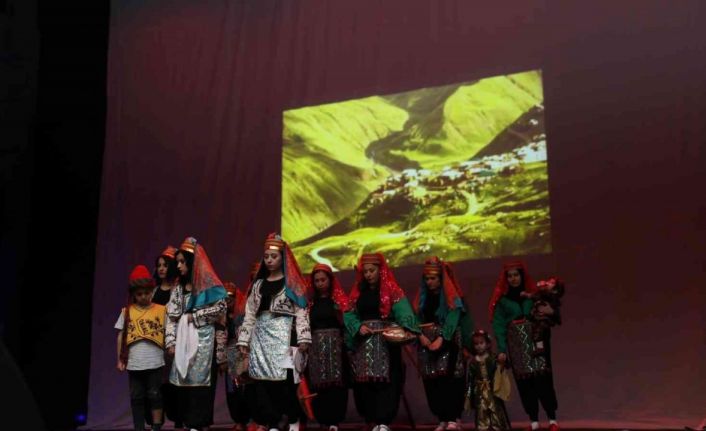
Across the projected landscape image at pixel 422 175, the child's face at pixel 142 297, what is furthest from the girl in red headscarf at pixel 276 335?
the projected landscape image at pixel 422 175

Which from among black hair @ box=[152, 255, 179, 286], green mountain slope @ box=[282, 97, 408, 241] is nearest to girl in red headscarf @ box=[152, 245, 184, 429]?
black hair @ box=[152, 255, 179, 286]

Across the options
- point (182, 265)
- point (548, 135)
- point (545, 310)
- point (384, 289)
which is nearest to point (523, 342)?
point (545, 310)

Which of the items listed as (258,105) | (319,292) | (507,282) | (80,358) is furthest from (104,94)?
(507,282)

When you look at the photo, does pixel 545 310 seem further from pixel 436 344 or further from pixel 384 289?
pixel 384 289

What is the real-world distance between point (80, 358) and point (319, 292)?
3755 millimetres

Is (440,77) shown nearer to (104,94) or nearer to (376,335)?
(376,335)

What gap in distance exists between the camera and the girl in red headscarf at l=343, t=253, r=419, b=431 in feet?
17.7

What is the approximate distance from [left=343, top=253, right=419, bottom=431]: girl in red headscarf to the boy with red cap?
50.7 inches

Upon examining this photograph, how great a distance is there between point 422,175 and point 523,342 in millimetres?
1925

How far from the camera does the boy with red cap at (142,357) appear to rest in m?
5.40

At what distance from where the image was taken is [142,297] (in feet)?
18.3

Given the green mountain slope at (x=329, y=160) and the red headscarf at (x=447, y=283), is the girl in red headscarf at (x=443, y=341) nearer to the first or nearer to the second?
the red headscarf at (x=447, y=283)

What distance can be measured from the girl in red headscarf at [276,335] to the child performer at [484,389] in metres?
1.25

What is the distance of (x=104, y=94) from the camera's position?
28.6 feet
